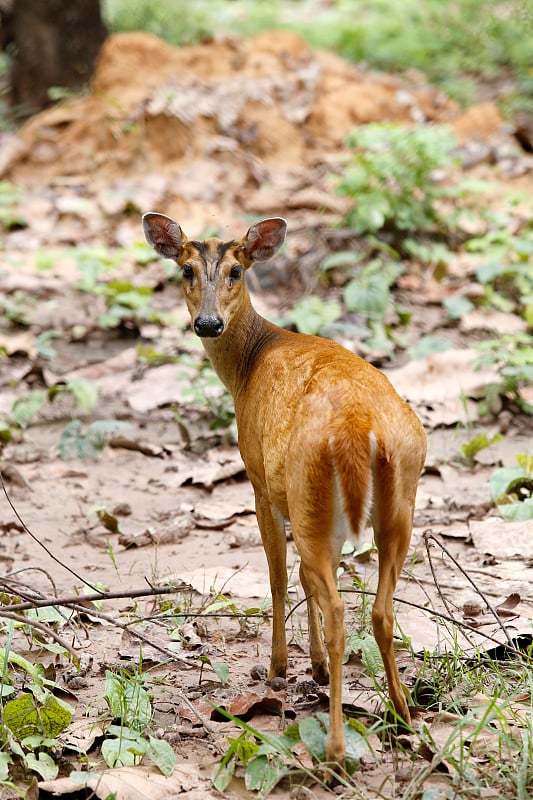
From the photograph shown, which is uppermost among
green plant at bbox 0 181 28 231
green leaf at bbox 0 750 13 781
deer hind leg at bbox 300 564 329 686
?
green leaf at bbox 0 750 13 781

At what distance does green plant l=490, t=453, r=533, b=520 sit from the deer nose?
2.00m

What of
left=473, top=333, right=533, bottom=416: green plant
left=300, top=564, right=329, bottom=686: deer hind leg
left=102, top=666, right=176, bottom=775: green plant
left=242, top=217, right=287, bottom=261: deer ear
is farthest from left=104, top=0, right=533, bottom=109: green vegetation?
left=102, top=666, right=176, bottom=775: green plant

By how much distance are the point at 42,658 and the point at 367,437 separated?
202cm

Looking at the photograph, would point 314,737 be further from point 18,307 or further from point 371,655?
point 18,307

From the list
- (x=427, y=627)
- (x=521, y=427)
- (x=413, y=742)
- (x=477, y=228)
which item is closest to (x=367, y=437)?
(x=413, y=742)

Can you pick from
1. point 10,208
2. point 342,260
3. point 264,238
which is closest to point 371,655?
point 264,238

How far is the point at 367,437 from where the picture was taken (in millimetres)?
3562

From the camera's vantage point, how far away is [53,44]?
13984 mm

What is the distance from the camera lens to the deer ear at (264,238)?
5473 millimetres

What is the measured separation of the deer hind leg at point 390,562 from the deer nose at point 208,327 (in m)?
1.51

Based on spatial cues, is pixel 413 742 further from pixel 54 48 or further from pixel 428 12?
pixel 428 12

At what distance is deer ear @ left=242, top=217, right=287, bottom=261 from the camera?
18.0 ft

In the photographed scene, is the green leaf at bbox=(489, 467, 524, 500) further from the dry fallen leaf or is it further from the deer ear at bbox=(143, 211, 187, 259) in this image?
the dry fallen leaf

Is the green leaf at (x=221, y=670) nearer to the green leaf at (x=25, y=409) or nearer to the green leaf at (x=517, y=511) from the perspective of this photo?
the green leaf at (x=517, y=511)
